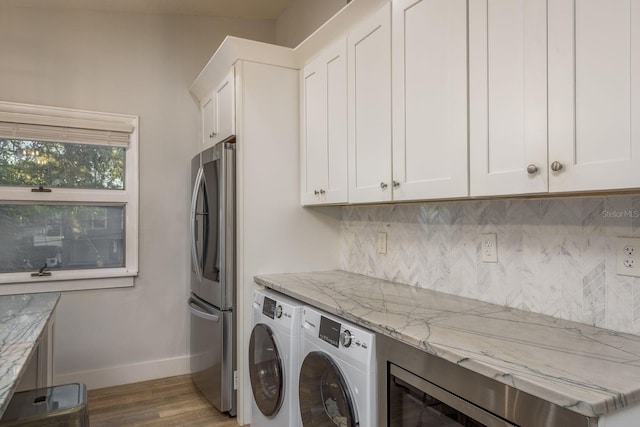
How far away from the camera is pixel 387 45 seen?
6.14ft

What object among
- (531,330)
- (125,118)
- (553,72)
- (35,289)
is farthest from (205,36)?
(531,330)

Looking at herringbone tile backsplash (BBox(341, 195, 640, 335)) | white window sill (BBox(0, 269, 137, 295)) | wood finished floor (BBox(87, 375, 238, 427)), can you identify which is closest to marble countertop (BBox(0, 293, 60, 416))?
white window sill (BBox(0, 269, 137, 295))

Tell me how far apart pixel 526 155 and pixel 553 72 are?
0.82ft

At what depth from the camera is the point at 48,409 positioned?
1.53m

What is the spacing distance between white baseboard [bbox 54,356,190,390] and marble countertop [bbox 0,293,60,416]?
1066 mm

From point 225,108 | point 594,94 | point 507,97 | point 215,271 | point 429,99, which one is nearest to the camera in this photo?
point 594,94

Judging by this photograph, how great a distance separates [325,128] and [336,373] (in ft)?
4.63

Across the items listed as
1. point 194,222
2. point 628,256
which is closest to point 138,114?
point 194,222

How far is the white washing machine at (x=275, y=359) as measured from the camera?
197cm

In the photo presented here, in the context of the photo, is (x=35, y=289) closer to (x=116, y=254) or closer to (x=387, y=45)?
(x=116, y=254)

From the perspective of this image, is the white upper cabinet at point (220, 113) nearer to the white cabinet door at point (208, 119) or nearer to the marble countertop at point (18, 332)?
the white cabinet door at point (208, 119)

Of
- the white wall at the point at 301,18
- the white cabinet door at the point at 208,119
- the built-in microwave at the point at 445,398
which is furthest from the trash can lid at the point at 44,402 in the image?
the white wall at the point at 301,18

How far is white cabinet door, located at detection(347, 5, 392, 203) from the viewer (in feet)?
6.21

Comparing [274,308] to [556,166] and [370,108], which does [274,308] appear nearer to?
[370,108]
